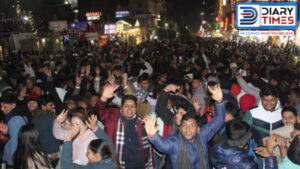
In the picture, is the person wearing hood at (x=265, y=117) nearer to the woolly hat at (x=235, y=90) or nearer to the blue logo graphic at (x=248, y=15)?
the woolly hat at (x=235, y=90)

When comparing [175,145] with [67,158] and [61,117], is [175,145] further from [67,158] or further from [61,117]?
[61,117]

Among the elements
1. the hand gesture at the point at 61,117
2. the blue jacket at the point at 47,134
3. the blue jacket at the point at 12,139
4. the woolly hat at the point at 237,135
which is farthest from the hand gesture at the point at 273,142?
the blue jacket at the point at 12,139

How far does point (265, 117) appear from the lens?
4887 mm

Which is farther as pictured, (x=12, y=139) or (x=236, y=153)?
(x=12, y=139)

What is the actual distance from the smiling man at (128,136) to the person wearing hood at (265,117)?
174cm

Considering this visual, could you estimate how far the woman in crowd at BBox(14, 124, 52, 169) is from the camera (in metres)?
3.44

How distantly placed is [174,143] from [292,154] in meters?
1.27

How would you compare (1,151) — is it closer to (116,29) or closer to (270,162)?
(270,162)

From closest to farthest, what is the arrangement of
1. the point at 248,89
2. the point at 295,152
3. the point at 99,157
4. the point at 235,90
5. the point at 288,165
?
the point at 295,152
the point at 288,165
the point at 99,157
the point at 235,90
the point at 248,89

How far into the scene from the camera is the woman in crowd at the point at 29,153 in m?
3.44

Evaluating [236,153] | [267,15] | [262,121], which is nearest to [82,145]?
[236,153]

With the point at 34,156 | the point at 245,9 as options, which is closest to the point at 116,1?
the point at 245,9

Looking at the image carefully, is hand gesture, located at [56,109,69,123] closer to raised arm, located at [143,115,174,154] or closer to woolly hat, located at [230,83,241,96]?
raised arm, located at [143,115,174,154]

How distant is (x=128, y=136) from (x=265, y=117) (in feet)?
7.52
